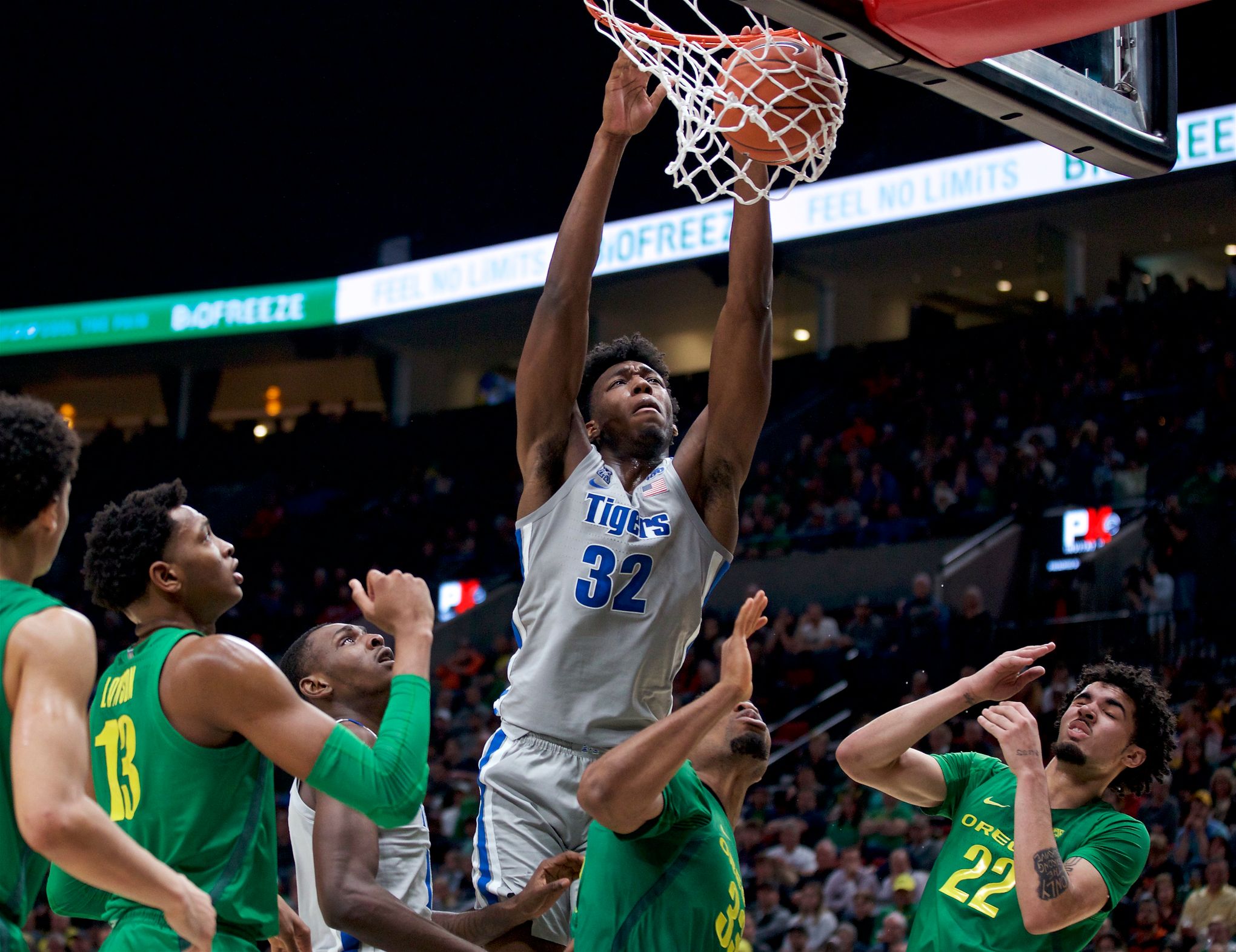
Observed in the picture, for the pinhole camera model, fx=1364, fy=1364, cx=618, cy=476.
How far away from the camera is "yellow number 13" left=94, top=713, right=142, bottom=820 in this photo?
2.60 m

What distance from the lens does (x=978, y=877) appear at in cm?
358

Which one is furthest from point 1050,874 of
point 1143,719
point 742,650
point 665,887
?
point 742,650

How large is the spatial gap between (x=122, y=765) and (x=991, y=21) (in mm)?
2434

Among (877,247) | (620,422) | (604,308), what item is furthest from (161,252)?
(620,422)

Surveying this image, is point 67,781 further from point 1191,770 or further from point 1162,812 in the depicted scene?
point 1191,770

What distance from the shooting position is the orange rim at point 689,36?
3.81 m

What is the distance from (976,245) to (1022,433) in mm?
4459

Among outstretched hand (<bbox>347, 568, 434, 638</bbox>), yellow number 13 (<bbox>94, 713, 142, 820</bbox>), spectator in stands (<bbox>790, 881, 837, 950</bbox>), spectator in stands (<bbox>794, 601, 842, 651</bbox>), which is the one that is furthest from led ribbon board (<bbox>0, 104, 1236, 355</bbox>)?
yellow number 13 (<bbox>94, 713, 142, 820</bbox>)

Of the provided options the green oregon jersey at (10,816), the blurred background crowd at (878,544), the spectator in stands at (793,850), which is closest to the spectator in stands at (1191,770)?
the blurred background crowd at (878,544)

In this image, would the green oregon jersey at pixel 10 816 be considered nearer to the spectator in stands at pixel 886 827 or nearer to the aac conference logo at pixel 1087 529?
the spectator in stands at pixel 886 827

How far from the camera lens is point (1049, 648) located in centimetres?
359

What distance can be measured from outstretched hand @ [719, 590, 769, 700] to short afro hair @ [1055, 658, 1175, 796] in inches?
60.2

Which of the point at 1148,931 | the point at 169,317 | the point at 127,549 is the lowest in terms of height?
the point at 1148,931

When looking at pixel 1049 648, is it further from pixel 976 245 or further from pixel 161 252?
pixel 161 252
